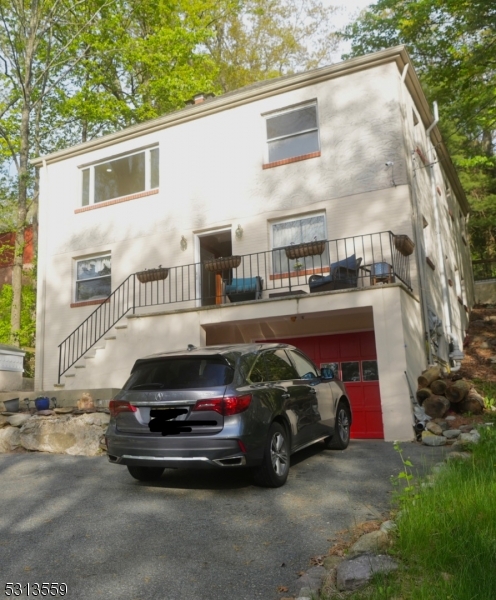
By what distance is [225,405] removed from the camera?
5.60 meters

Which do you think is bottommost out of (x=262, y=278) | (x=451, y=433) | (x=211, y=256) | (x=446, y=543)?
(x=446, y=543)

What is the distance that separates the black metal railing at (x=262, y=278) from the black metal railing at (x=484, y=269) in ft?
53.8

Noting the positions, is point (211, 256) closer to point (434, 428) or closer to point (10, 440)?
point (10, 440)

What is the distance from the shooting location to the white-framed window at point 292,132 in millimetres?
12977

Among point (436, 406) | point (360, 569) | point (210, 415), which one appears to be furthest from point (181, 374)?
point (436, 406)

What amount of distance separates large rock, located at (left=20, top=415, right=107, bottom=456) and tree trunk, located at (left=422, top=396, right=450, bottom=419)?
18.1ft

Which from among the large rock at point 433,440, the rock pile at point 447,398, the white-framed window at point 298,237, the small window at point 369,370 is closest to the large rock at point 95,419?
the white-framed window at point 298,237

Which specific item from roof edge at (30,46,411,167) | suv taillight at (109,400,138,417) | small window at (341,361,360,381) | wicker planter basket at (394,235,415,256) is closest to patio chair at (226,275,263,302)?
small window at (341,361,360,381)

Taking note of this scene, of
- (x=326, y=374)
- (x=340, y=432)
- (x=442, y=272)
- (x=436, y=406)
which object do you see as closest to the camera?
(x=326, y=374)

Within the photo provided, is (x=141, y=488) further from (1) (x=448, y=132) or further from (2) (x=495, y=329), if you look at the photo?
(1) (x=448, y=132)

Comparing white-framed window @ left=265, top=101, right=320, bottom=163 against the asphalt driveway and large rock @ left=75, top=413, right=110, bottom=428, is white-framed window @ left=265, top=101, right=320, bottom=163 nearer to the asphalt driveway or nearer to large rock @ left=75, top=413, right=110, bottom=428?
large rock @ left=75, top=413, right=110, bottom=428

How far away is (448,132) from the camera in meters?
27.1

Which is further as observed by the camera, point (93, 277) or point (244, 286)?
point (93, 277)

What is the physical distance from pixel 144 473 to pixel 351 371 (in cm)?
642
